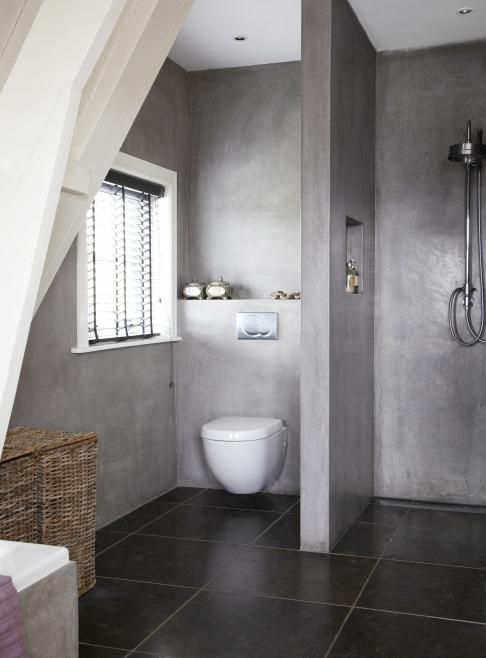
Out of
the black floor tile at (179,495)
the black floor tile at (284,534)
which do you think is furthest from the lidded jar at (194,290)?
the black floor tile at (284,534)

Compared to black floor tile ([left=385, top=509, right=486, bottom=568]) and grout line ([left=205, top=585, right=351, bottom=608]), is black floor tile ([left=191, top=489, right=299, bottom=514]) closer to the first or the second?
black floor tile ([left=385, top=509, right=486, bottom=568])

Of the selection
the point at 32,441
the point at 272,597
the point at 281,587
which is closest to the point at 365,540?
the point at 281,587

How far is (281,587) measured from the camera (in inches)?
122

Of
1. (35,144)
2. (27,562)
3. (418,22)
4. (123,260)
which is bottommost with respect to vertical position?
(27,562)

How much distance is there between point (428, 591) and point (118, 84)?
88.8 inches

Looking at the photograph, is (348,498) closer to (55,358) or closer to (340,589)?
(340,589)

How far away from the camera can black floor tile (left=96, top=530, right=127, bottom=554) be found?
360 centimetres

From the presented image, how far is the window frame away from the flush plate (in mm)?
419

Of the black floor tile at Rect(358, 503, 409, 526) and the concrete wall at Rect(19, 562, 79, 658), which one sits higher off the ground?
the concrete wall at Rect(19, 562, 79, 658)

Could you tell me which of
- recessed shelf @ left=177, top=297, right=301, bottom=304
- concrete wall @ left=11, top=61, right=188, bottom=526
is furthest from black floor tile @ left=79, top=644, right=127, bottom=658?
recessed shelf @ left=177, top=297, right=301, bottom=304

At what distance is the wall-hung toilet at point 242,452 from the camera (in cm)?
413

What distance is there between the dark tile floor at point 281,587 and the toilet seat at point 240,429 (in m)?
0.43

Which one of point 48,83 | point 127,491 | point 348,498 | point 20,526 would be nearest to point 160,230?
point 127,491

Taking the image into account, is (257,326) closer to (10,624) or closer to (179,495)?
(179,495)
